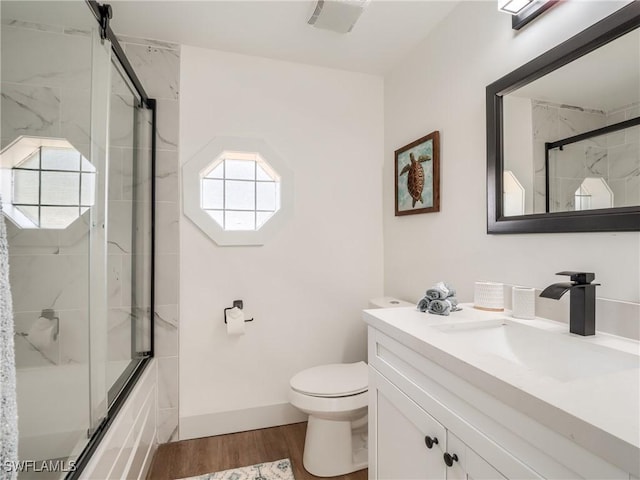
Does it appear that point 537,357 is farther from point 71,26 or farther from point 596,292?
point 71,26

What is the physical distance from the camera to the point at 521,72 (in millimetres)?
1200

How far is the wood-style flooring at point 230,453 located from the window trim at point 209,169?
1.17 m

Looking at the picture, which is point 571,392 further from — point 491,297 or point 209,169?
point 209,169

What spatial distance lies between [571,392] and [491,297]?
699 mm

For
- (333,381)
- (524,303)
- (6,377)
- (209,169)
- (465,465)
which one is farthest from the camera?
(209,169)

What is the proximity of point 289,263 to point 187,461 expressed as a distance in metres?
1.22

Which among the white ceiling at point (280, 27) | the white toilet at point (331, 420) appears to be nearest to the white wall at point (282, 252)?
the white ceiling at point (280, 27)

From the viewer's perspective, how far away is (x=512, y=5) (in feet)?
3.91

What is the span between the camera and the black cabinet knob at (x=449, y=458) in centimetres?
77

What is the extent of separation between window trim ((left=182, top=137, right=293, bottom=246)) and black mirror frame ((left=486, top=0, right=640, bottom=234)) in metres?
1.18

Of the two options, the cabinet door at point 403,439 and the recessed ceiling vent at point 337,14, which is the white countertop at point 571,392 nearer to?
the cabinet door at point 403,439

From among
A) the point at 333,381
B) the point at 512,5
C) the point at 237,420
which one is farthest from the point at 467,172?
the point at 237,420

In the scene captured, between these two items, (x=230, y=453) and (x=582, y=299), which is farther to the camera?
(x=230, y=453)

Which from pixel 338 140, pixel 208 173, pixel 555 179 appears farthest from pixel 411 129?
pixel 208 173
